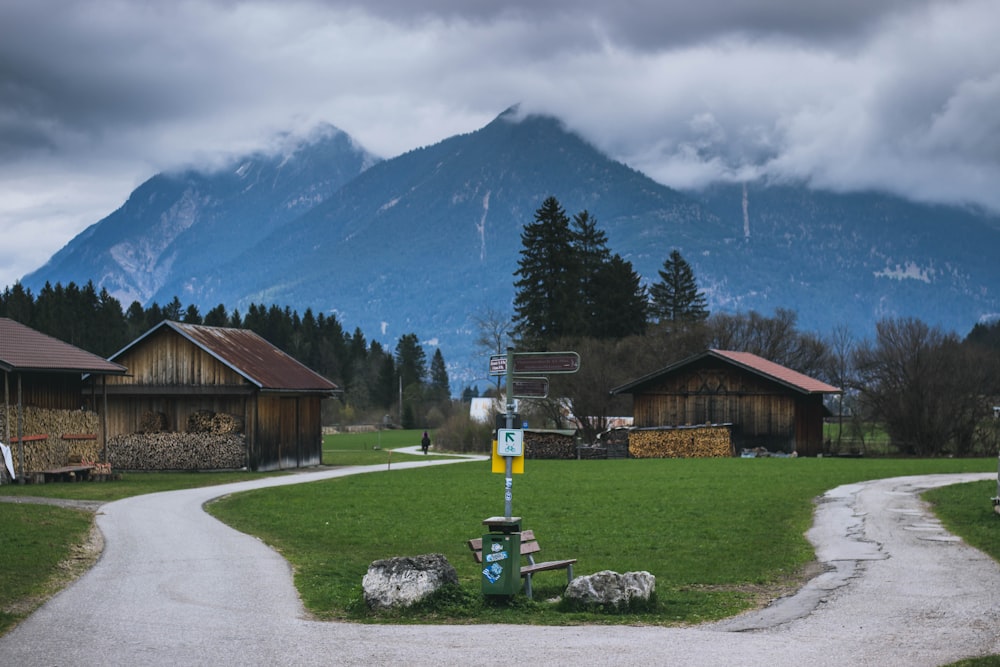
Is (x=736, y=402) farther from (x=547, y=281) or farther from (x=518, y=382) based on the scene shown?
(x=518, y=382)

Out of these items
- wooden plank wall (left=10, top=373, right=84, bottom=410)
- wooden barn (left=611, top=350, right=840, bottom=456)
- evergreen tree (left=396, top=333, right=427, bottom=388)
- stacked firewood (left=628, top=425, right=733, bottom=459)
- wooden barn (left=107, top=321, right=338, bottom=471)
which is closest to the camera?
wooden plank wall (left=10, top=373, right=84, bottom=410)

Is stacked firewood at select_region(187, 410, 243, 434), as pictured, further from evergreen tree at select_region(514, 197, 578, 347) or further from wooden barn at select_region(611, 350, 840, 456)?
evergreen tree at select_region(514, 197, 578, 347)

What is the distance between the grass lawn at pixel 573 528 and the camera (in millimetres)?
14648

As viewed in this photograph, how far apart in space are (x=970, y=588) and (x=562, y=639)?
22.1 ft

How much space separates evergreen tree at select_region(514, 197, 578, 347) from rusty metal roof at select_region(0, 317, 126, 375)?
47499 millimetres

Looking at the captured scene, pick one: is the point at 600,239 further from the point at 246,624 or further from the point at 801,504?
the point at 246,624

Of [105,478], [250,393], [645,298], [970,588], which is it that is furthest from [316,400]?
[645,298]

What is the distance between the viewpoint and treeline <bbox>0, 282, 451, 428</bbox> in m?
112

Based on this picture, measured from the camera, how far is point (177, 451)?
4584 cm

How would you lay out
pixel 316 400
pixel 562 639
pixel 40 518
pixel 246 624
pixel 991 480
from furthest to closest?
pixel 316 400 < pixel 991 480 < pixel 40 518 < pixel 246 624 < pixel 562 639

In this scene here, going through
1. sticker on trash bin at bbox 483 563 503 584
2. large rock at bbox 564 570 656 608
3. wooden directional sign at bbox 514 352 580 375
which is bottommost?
large rock at bbox 564 570 656 608

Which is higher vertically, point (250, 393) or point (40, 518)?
point (250, 393)

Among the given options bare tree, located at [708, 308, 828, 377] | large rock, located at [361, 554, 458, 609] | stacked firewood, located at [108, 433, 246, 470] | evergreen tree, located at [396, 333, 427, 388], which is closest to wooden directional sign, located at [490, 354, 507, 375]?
large rock, located at [361, 554, 458, 609]

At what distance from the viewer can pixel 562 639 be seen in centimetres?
1202
